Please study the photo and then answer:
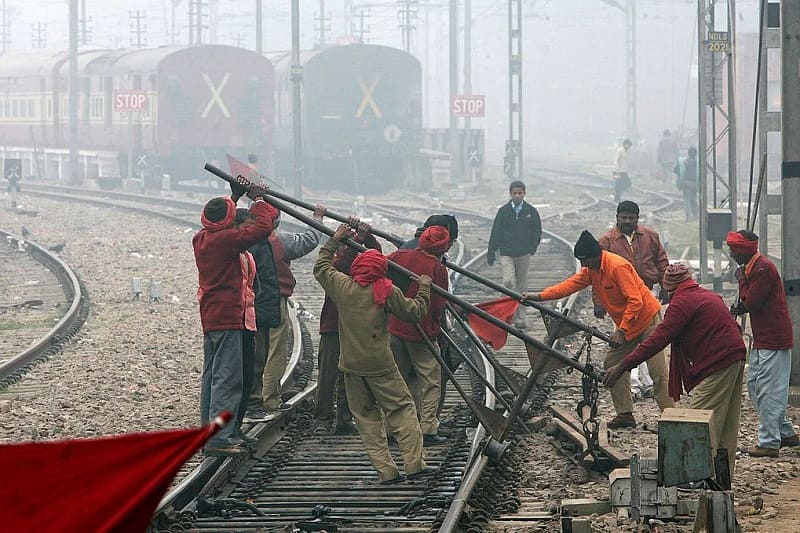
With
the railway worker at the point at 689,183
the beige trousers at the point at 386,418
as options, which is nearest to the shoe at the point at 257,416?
the beige trousers at the point at 386,418

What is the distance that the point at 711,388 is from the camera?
25.5 feet

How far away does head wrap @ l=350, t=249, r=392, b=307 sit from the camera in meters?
7.88

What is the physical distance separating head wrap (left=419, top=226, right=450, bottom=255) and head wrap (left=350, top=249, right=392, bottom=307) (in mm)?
929

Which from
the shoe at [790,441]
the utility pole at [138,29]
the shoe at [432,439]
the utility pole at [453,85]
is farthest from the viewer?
the utility pole at [138,29]

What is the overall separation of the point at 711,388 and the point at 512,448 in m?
1.74

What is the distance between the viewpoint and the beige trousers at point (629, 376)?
934 cm

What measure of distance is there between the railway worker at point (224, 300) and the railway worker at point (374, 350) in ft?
2.27

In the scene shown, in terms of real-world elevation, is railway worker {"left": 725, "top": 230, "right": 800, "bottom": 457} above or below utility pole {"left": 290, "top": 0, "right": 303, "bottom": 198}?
below

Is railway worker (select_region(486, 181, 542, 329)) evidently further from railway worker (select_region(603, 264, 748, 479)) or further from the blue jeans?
railway worker (select_region(603, 264, 748, 479))

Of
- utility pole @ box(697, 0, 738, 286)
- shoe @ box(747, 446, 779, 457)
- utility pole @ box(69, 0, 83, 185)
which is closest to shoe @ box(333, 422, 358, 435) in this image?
shoe @ box(747, 446, 779, 457)

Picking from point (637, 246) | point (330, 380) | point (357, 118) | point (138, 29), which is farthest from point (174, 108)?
point (330, 380)

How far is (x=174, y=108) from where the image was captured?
38219mm

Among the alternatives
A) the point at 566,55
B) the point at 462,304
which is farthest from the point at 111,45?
the point at 462,304

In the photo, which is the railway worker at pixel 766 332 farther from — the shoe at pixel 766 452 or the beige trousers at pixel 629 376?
the beige trousers at pixel 629 376
